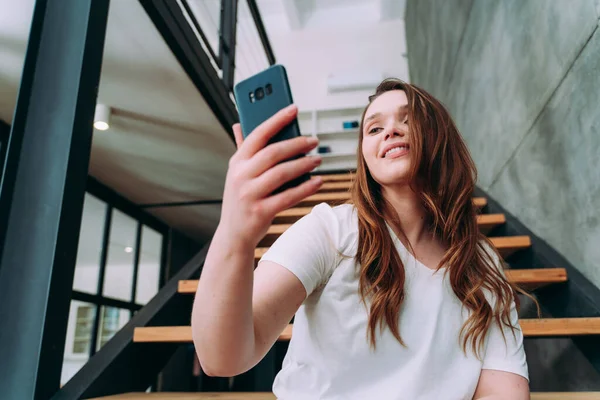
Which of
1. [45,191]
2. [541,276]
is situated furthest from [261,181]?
[541,276]

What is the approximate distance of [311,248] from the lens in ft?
2.38

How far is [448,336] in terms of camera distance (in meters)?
0.80

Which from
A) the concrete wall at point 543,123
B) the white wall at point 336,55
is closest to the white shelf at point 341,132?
the white wall at point 336,55

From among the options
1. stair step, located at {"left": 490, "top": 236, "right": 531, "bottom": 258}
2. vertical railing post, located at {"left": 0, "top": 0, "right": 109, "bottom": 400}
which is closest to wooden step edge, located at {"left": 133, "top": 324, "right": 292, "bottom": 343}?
vertical railing post, located at {"left": 0, "top": 0, "right": 109, "bottom": 400}

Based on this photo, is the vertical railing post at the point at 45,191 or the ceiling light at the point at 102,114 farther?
the ceiling light at the point at 102,114

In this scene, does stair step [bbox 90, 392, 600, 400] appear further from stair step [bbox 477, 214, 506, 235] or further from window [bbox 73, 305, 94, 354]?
window [bbox 73, 305, 94, 354]

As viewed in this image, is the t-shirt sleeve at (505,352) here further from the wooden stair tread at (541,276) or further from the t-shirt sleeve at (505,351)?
the wooden stair tread at (541,276)

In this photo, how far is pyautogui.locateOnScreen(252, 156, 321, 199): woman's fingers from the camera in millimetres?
420

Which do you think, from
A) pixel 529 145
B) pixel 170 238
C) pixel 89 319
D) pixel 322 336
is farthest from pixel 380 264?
pixel 170 238

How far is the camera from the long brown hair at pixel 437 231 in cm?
79

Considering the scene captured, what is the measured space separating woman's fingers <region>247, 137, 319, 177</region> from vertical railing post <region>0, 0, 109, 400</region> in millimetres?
865

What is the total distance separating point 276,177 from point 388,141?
0.53m

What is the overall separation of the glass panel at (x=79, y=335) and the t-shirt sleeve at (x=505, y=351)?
124 inches

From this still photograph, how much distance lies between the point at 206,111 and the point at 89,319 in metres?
2.08
